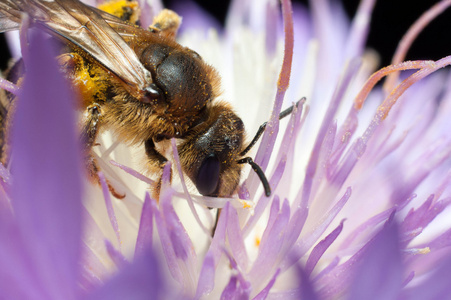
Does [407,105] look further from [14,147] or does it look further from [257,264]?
[14,147]

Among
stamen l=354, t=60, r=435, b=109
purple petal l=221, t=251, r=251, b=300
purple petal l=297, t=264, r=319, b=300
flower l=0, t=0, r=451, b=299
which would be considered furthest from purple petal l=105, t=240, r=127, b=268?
stamen l=354, t=60, r=435, b=109

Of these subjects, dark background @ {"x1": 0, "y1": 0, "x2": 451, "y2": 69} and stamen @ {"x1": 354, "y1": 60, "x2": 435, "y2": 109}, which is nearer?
stamen @ {"x1": 354, "y1": 60, "x2": 435, "y2": 109}

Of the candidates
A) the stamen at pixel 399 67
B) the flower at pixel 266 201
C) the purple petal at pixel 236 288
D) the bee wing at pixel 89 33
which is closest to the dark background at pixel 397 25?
the flower at pixel 266 201

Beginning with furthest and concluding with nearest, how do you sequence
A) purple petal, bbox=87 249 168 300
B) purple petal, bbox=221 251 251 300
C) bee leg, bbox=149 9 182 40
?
1. bee leg, bbox=149 9 182 40
2. purple petal, bbox=221 251 251 300
3. purple petal, bbox=87 249 168 300

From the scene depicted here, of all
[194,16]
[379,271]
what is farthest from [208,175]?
[194,16]

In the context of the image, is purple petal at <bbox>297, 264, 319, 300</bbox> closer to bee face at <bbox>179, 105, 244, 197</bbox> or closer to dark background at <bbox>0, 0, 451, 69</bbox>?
bee face at <bbox>179, 105, 244, 197</bbox>

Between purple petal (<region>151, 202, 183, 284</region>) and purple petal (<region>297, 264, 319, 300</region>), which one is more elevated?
purple petal (<region>151, 202, 183, 284</region>)
